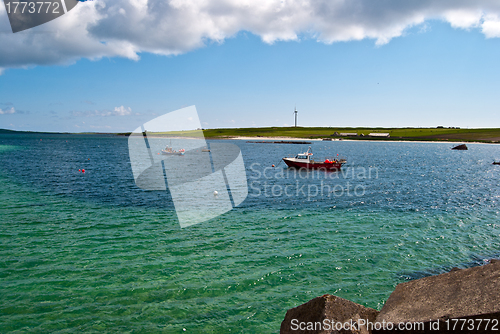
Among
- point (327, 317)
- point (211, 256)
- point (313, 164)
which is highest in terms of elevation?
point (313, 164)

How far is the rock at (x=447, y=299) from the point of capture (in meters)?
6.02

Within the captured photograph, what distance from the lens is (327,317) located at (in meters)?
6.53

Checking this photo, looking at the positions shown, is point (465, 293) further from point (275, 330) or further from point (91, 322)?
point (91, 322)

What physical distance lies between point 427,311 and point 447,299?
630mm

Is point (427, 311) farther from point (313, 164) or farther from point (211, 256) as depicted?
point (313, 164)

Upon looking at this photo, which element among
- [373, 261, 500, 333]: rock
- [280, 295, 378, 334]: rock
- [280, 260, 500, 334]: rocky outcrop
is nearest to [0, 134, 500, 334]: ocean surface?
[280, 295, 378, 334]: rock

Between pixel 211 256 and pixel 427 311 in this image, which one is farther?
pixel 211 256

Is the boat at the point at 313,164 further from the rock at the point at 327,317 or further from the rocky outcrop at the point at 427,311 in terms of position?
the rock at the point at 327,317

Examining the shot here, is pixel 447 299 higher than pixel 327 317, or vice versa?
pixel 447 299

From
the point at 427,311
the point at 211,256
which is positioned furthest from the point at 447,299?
the point at 211,256

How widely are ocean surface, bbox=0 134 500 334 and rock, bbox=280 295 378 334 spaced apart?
401cm

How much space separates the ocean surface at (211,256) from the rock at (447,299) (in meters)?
5.08

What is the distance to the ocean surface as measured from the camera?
11.3 meters

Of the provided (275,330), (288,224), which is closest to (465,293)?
(275,330)
